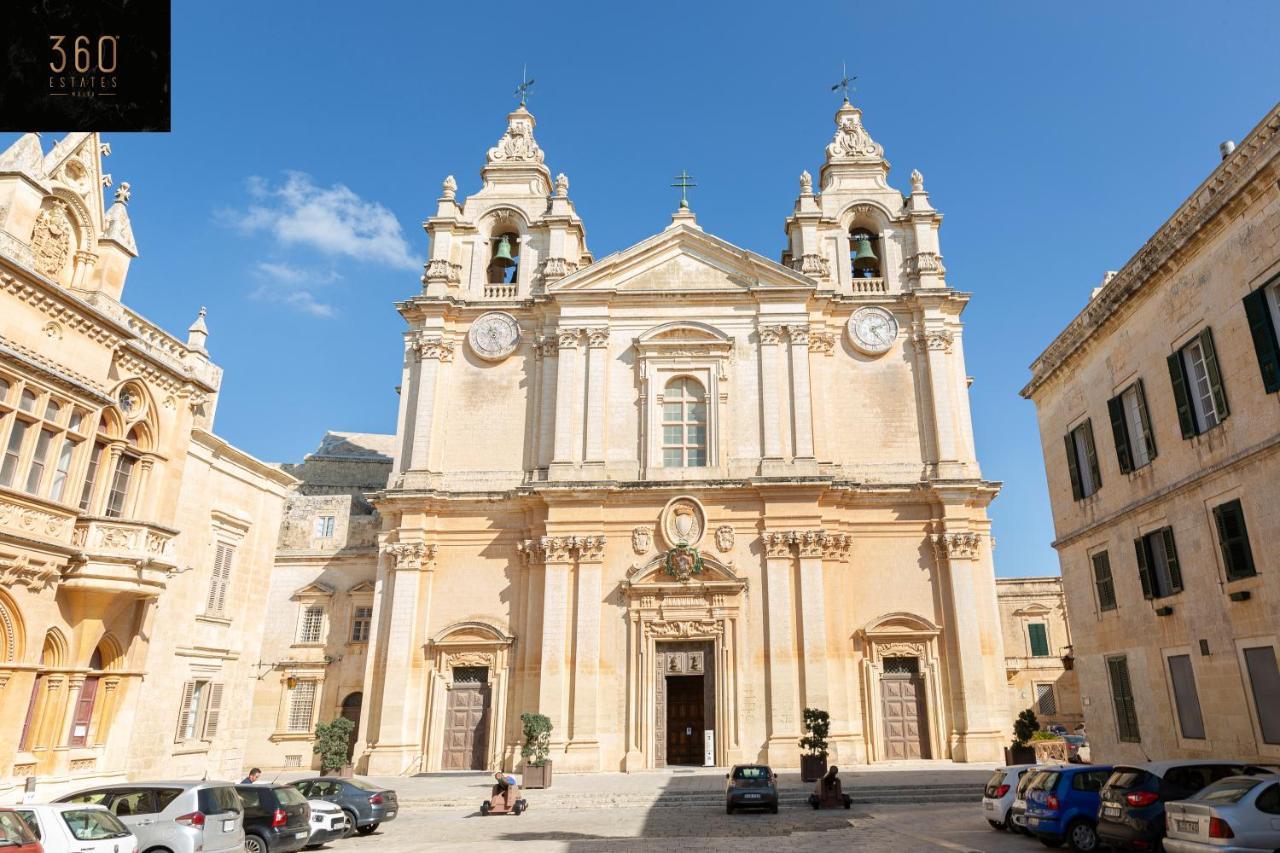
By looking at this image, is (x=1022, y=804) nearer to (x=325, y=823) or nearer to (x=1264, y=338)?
(x=1264, y=338)

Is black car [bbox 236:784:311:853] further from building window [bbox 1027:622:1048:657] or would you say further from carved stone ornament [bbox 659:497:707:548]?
building window [bbox 1027:622:1048:657]

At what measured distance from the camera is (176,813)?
1150 centimetres

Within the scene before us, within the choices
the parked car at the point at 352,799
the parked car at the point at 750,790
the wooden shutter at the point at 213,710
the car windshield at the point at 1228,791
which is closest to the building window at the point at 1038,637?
the parked car at the point at 750,790

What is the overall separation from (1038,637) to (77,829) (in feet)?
145

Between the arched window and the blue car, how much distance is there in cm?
1636

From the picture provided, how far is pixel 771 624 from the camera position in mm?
25266

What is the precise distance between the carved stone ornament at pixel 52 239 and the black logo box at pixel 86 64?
15233mm

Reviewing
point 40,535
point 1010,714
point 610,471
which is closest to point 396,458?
point 610,471

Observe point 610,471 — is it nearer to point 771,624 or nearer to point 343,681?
point 771,624

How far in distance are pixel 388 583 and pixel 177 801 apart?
51.4 feet

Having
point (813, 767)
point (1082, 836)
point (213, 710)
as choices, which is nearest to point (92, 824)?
point (213, 710)

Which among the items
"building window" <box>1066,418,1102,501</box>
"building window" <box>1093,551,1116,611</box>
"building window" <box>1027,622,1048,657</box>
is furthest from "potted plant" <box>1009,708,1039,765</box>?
"building window" <box>1027,622,1048,657</box>

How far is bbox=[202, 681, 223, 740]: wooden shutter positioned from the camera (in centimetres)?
2123

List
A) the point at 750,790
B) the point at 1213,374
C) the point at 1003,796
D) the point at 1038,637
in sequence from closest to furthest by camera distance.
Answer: the point at 1213,374 → the point at 1003,796 → the point at 750,790 → the point at 1038,637
